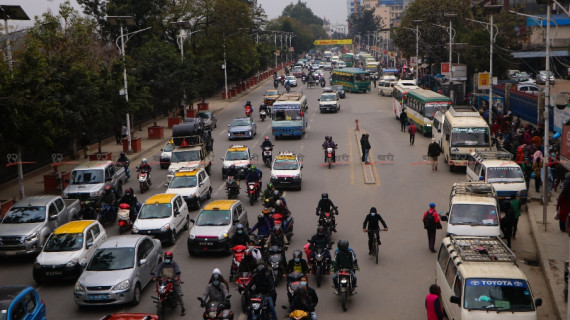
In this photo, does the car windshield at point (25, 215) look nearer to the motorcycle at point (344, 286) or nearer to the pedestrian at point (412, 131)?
the motorcycle at point (344, 286)

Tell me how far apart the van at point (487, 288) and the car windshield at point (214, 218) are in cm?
867

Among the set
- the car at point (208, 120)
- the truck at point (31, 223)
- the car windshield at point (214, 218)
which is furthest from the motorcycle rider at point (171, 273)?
the car at point (208, 120)

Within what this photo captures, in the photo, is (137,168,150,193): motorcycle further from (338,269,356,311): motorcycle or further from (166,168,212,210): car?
(338,269,356,311): motorcycle

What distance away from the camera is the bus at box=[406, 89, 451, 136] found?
4591cm

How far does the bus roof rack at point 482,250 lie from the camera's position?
1436cm

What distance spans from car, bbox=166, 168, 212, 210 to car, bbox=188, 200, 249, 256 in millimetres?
5005

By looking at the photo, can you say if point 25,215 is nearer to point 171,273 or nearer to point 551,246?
point 171,273

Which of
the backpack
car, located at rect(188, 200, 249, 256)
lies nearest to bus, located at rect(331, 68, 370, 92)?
car, located at rect(188, 200, 249, 256)

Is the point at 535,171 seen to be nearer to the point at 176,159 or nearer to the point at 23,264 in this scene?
the point at 176,159

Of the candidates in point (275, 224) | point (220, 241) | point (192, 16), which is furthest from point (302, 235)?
point (192, 16)

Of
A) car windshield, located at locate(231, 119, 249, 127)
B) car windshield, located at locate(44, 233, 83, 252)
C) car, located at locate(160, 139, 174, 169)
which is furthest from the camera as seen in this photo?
car windshield, located at locate(231, 119, 249, 127)

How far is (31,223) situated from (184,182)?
276 inches

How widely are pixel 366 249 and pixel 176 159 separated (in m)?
13.9

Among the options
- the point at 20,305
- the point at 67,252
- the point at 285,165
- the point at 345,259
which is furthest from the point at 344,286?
the point at 285,165
